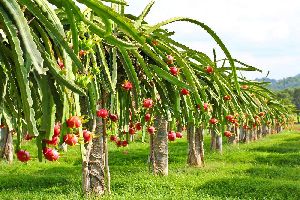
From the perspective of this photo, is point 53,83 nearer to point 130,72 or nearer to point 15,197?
point 130,72

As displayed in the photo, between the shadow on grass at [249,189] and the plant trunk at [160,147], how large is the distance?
1.41m

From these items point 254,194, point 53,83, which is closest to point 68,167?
point 254,194

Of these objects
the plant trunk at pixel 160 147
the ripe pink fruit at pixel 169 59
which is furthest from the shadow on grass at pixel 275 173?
the ripe pink fruit at pixel 169 59

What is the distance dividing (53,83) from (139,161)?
17.2 m

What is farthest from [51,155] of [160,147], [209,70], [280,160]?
[280,160]

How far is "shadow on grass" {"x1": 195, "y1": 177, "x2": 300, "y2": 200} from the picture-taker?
11.4 meters

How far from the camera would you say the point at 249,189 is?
477 inches

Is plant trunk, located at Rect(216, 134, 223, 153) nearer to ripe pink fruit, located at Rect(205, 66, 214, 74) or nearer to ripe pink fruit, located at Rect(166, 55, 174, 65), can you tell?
ripe pink fruit, located at Rect(205, 66, 214, 74)

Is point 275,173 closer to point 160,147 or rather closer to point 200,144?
point 200,144

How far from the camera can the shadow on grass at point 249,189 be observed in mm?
11430

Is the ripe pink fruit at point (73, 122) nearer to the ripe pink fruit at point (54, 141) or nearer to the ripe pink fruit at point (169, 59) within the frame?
the ripe pink fruit at point (54, 141)

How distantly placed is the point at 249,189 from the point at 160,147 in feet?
9.14

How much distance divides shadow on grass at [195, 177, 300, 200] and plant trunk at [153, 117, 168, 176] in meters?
1.41

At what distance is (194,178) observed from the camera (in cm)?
1320
